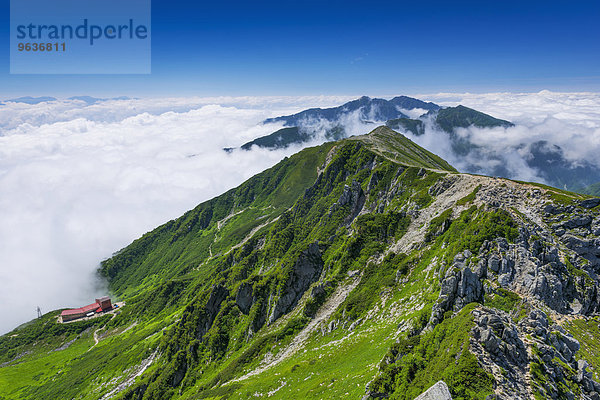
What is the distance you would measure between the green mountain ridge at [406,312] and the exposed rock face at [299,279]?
1.47ft

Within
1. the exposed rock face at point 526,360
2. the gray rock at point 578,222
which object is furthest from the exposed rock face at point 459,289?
the gray rock at point 578,222

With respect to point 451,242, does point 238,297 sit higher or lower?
lower

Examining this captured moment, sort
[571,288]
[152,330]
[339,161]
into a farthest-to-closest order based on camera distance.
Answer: [339,161]
[152,330]
[571,288]

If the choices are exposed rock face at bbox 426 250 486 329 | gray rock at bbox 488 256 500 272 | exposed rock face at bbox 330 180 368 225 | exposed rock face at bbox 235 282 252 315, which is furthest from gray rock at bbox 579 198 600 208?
exposed rock face at bbox 235 282 252 315

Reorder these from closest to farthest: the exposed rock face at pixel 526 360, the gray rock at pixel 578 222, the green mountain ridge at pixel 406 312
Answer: the exposed rock face at pixel 526 360 → the green mountain ridge at pixel 406 312 → the gray rock at pixel 578 222

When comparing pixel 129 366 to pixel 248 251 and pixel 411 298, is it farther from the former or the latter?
pixel 411 298

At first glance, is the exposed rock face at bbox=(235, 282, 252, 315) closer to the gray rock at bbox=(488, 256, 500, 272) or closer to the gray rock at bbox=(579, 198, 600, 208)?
the gray rock at bbox=(488, 256, 500, 272)

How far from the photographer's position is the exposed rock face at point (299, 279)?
9644 centimetres

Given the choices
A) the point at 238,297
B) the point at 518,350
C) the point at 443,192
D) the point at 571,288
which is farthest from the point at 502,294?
the point at 238,297

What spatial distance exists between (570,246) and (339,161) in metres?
151

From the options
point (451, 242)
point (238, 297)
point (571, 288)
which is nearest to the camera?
point (571, 288)

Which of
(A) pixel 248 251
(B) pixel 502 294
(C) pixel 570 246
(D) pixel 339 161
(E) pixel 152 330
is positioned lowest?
(E) pixel 152 330

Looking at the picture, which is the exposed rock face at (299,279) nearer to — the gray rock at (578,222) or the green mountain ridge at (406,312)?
the green mountain ridge at (406,312)

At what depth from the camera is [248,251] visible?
18825 centimetres
